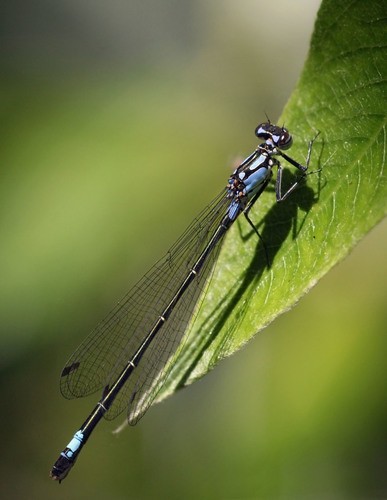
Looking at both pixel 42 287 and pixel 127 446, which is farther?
pixel 127 446

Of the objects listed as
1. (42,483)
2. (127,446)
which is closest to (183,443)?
(127,446)

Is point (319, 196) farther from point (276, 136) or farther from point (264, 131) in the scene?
point (264, 131)

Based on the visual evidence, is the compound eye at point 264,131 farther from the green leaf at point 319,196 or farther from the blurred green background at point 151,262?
the green leaf at point 319,196

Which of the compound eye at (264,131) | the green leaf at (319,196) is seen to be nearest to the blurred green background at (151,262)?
the compound eye at (264,131)

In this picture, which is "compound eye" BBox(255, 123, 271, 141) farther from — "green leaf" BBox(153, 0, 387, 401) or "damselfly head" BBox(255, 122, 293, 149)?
"green leaf" BBox(153, 0, 387, 401)

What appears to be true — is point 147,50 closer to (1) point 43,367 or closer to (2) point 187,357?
(1) point 43,367

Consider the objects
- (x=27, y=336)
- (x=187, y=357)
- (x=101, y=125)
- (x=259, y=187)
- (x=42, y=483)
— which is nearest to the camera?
(x=187, y=357)

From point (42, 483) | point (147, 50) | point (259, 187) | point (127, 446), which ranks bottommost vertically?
point (42, 483)
